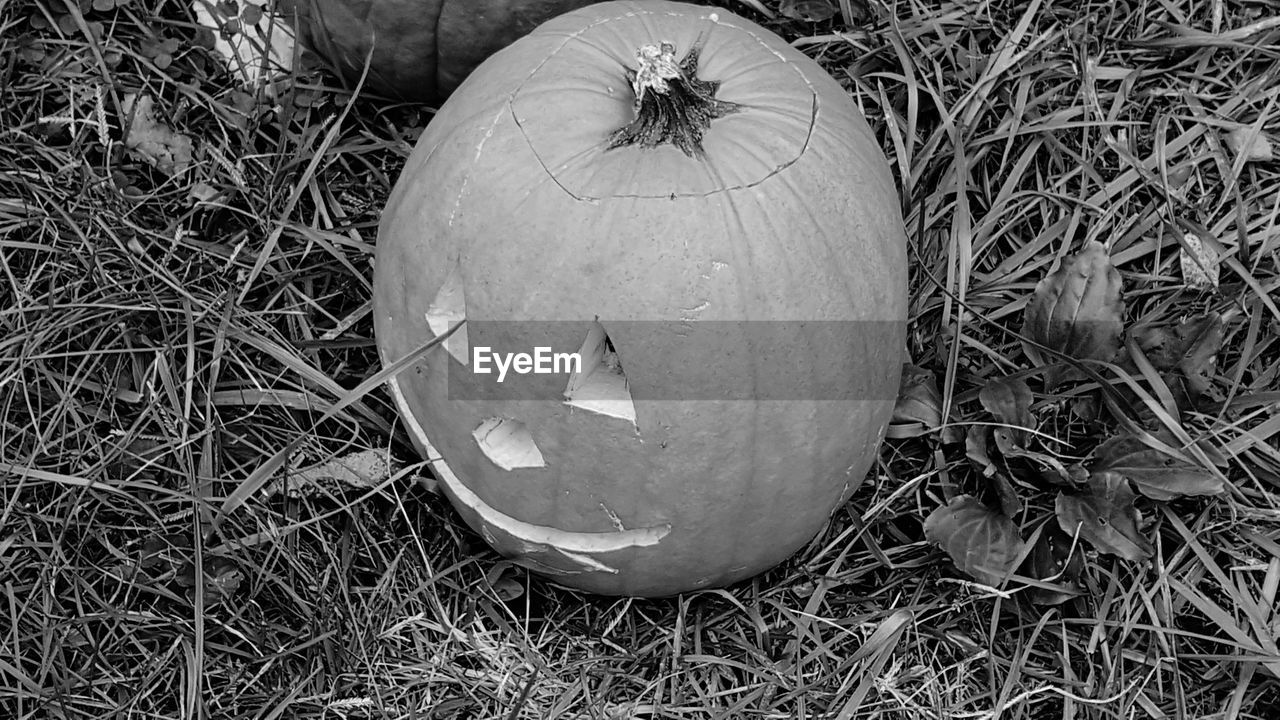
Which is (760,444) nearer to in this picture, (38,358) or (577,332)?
(577,332)

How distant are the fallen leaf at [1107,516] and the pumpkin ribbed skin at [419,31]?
61.9 inches

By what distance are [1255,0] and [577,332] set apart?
7.18ft

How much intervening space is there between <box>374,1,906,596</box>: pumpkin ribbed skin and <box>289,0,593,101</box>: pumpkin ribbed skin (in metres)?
0.33

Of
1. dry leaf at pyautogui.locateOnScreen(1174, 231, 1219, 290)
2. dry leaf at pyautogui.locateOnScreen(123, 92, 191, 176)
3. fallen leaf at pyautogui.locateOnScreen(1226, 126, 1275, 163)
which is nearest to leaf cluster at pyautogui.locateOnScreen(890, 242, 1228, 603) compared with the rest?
dry leaf at pyautogui.locateOnScreen(1174, 231, 1219, 290)

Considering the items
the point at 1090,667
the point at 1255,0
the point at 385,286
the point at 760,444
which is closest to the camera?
the point at 760,444

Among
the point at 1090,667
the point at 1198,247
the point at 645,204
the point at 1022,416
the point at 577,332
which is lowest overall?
the point at 1090,667

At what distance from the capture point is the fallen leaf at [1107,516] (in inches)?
99.3

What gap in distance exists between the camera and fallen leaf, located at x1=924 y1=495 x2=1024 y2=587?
253cm

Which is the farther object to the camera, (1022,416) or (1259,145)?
Result: (1259,145)

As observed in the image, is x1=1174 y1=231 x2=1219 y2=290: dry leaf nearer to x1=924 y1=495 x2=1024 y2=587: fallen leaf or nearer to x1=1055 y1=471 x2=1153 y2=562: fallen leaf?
x1=1055 y1=471 x2=1153 y2=562: fallen leaf

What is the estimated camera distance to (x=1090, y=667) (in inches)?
101

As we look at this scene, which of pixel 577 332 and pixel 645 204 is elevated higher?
pixel 645 204

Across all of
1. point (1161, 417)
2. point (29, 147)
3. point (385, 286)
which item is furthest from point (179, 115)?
point (1161, 417)

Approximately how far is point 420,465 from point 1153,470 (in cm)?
158
